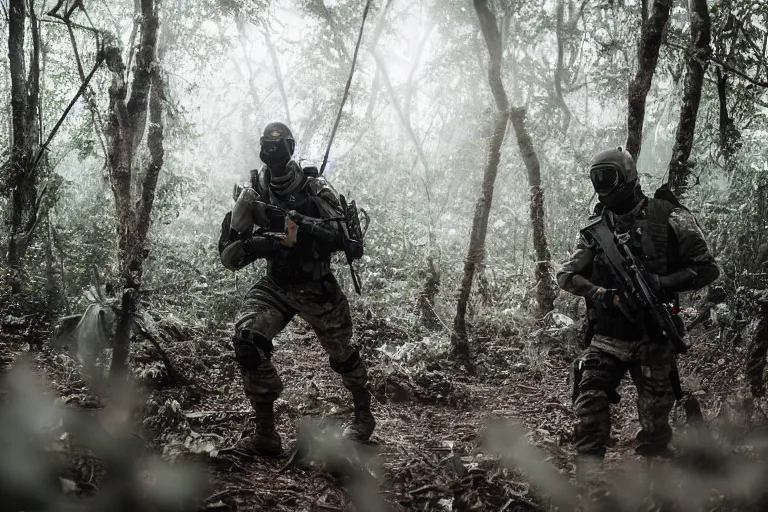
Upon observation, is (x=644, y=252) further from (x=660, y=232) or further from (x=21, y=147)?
(x=21, y=147)

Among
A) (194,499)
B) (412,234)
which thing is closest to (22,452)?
(194,499)

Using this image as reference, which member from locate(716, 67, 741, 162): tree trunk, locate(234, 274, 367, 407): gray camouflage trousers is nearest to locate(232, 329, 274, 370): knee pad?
locate(234, 274, 367, 407): gray camouflage trousers

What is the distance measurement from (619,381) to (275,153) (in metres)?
2.63

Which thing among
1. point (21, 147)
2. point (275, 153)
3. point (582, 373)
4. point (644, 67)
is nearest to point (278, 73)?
point (21, 147)

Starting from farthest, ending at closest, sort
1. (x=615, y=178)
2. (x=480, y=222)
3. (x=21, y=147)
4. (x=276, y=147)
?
(x=21, y=147) < (x=480, y=222) < (x=276, y=147) < (x=615, y=178)

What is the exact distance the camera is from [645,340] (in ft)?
10.7

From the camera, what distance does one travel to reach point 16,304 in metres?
6.11

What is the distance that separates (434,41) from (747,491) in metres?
15.0

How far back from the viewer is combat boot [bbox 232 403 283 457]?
11.6 feet

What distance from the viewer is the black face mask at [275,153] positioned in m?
3.80

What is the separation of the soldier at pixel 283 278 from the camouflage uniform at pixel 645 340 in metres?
1.56

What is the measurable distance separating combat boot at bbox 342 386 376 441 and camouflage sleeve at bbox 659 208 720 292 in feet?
6.88

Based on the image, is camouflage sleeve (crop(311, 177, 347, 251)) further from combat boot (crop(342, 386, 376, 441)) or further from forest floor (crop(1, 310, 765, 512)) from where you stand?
forest floor (crop(1, 310, 765, 512))

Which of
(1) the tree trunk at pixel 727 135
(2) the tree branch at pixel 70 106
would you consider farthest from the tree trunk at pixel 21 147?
(1) the tree trunk at pixel 727 135
